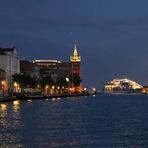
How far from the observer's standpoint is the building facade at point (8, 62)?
5901 inches

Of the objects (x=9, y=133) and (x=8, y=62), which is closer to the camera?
(x=9, y=133)

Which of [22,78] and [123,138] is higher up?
[22,78]

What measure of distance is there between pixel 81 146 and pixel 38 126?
501 inches

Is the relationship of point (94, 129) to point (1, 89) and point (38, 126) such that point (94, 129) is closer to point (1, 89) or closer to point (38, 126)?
point (38, 126)

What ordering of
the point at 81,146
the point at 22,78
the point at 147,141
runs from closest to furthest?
the point at 81,146 < the point at 147,141 < the point at 22,78

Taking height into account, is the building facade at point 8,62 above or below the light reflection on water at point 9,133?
above

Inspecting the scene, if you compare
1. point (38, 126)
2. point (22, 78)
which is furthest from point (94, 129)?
point (22, 78)

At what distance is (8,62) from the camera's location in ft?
497

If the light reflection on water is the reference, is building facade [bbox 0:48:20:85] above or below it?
above

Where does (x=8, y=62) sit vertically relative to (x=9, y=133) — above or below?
above

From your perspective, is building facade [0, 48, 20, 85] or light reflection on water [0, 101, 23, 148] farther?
building facade [0, 48, 20, 85]

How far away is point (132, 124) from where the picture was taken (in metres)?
47.2

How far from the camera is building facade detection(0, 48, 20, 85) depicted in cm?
14988

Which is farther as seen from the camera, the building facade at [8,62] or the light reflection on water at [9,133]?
the building facade at [8,62]
